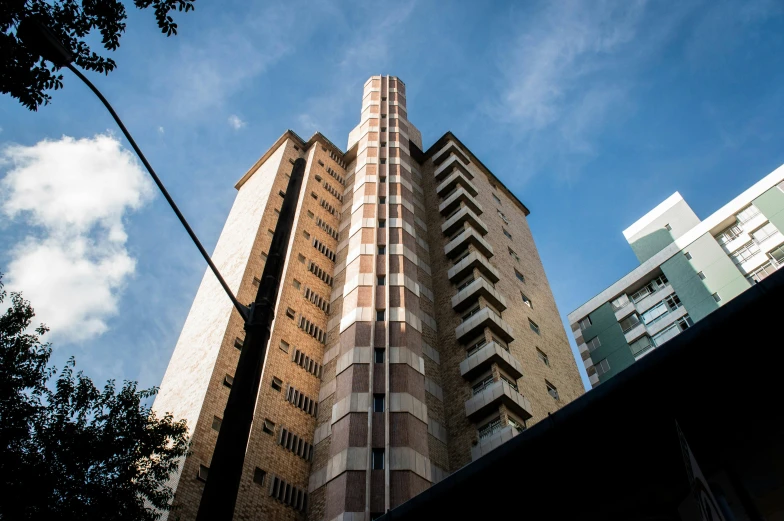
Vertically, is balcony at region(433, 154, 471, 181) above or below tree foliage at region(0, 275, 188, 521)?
above

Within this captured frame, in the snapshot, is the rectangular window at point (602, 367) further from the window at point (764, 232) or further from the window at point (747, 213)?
the window at point (747, 213)

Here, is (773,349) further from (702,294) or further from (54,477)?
(702,294)

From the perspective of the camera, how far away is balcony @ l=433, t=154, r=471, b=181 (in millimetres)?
45438

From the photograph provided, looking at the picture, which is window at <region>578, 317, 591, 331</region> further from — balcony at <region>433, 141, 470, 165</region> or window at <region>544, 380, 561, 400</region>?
window at <region>544, 380, 561, 400</region>

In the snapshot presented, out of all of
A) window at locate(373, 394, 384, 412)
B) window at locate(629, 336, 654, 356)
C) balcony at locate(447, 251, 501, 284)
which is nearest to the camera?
window at locate(373, 394, 384, 412)

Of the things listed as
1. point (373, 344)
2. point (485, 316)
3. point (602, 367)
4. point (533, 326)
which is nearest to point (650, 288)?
point (602, 367)

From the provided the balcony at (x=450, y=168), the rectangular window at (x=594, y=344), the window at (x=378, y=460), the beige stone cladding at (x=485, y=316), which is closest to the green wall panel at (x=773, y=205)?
the rectangular window at (x=594, y=344)

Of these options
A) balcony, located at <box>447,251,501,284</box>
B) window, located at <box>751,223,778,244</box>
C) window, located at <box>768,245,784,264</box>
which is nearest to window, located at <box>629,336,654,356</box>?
window, located at <box>768,245,784,264</box>

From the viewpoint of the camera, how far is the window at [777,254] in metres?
40.1

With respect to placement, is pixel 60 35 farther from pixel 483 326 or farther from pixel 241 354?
pixel 483 326

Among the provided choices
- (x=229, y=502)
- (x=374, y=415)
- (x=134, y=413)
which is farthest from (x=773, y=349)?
(x=374, y=415)

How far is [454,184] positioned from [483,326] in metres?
16.2

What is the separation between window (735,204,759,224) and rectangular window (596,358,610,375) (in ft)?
49.7

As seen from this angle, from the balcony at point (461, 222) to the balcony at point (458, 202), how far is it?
4.59 ft
